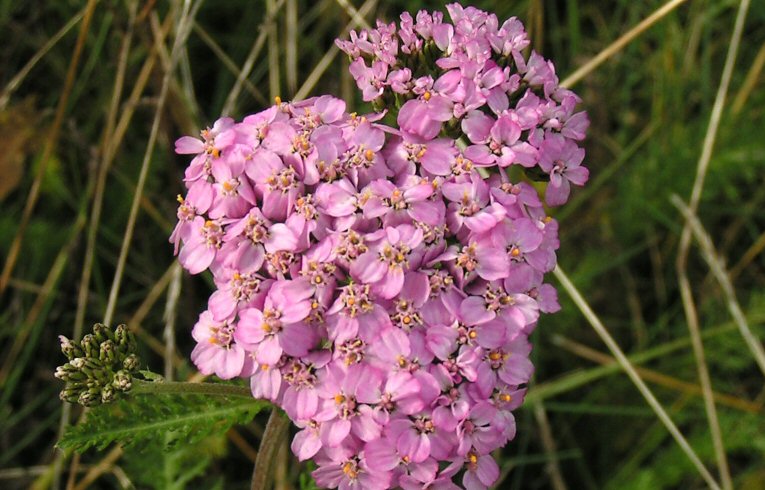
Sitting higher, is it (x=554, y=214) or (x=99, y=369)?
(x=99, y=369)

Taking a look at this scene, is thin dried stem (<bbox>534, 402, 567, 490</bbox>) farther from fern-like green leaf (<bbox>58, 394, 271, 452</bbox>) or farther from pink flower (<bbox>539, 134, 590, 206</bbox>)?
fern-like green leaf (<bbox>58, 394, 271, 452</bbox>)

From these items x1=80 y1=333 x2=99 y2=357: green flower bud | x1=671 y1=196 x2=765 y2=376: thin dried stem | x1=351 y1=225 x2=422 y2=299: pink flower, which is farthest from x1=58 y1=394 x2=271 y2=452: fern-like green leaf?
x1=671 y1=196 x2=765 y2=376: thin dried stem

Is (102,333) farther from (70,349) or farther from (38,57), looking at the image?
(38,57)

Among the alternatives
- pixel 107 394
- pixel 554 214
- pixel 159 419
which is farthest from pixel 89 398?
pixel 554 214

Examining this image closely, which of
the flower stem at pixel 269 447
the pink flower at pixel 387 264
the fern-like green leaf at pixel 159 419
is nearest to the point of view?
the pink flower at pixel 387 264

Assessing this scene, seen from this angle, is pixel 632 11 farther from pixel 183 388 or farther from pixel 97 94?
pixel 183 388

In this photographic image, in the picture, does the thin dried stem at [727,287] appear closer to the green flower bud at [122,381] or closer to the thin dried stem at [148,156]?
the thin dried stem at [148,156]

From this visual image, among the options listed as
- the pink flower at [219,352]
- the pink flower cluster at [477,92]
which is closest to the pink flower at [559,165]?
the pink flower cluster at [477,92]
